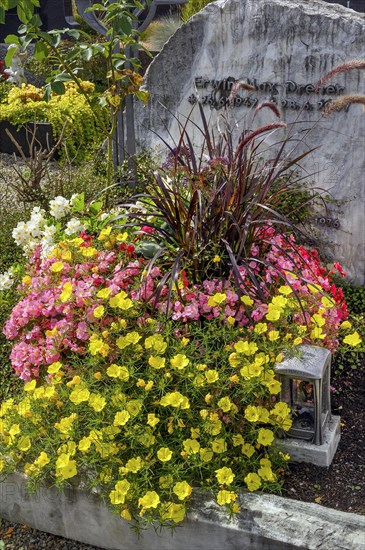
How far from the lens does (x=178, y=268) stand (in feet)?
10.1

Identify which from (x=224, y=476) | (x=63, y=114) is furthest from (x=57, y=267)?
(x=63, y=114)

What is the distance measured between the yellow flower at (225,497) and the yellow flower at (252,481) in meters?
0.11

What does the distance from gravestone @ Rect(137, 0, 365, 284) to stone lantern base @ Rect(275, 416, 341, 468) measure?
6.06 feet

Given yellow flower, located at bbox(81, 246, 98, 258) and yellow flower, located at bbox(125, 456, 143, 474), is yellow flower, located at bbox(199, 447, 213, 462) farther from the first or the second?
yellow flower, located at bbox(81, 246, 98, 258)

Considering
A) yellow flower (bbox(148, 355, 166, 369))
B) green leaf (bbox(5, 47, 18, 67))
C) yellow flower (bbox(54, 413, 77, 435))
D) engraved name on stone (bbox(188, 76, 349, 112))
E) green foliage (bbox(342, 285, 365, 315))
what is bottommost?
green foliage (bbox(342, 285, 365, 315))

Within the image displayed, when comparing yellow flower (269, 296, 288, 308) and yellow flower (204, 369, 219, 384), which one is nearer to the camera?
yellow flower (204, 369, 219, 384)

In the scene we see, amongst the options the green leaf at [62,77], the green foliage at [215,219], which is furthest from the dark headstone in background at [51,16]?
the green foliage at [215,219]

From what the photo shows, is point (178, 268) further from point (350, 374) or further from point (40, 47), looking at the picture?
point (40, 47)

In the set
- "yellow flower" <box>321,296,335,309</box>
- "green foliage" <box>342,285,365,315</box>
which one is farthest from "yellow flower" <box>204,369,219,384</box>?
"green foliage" <box>342,285,365,315</box>

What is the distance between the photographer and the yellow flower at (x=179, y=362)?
273 cm

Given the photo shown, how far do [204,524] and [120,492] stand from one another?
1.05 feet

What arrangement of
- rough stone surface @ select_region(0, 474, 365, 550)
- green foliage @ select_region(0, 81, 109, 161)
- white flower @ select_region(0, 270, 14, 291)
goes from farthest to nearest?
green foliage @ select_region(0, 81, 109, 161) < white flower @ select_region(0, 270, 14, 291) < rough stone surface @ select_region(0, 474, 365, 550)

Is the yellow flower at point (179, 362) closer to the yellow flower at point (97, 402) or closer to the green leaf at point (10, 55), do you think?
the yellow flower at point (97, 402)

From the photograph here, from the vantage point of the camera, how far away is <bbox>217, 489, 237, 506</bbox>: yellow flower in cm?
252
